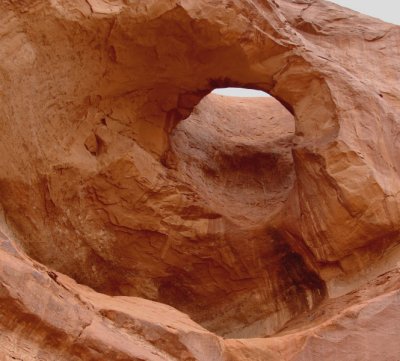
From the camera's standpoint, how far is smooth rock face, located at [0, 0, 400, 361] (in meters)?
6.22

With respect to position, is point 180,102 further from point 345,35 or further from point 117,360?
point 117,360

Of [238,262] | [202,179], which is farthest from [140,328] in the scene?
[202,179]

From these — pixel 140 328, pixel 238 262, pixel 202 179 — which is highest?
pixel 140 328

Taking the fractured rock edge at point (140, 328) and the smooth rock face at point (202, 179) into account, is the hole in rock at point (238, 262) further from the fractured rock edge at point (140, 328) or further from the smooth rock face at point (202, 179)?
the fractured rock edge at point (140, 328)

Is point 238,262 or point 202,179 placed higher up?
point 202,179

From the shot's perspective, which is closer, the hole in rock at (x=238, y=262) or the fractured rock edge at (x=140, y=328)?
the fractured rock edge at (x=140, y=328)

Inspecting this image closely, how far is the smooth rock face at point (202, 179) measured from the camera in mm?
6223

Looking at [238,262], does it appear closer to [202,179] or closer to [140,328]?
[202,179]

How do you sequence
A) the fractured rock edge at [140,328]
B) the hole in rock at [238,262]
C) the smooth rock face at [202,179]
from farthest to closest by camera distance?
the hole in rock at [238,262] → the smooth rock face at [202,179] → the fractured rock edge at [140,328]

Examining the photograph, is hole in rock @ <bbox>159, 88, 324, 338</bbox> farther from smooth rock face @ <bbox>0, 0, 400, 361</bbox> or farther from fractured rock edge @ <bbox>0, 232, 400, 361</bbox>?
fractured rock edge @ <bbox>0, 232, 400, 361</bbox>

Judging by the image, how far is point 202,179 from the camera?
8.23 m

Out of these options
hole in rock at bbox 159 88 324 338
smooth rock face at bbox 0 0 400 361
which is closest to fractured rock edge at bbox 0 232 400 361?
smooth rock face at bbox 0 0 400 361

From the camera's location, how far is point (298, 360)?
5.81 m

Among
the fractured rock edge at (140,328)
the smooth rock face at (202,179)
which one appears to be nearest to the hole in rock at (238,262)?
the smooth rock face at (202,179)
